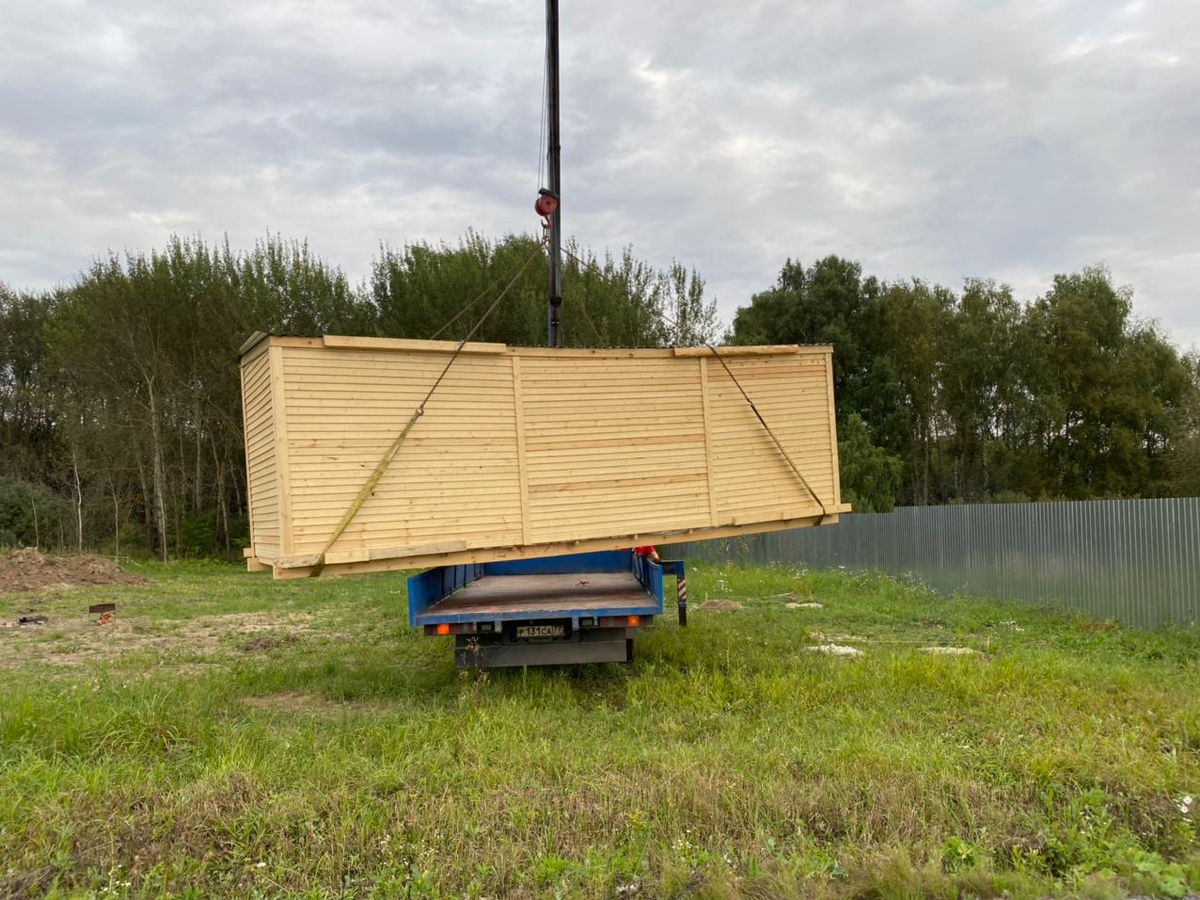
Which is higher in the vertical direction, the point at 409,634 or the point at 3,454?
the point at 3,454

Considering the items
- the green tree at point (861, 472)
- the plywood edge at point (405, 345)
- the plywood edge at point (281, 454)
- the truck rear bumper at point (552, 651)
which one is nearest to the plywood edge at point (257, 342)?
the plywood edge at point (281, 454)

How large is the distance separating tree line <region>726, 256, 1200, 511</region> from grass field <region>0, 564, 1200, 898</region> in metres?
27.6

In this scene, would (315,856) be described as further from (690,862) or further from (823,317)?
(823,317)

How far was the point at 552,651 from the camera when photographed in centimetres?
739

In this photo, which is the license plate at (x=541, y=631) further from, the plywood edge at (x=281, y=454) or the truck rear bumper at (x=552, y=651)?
the plywood edge at (x=281, y=454)

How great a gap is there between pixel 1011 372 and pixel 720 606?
2780cm

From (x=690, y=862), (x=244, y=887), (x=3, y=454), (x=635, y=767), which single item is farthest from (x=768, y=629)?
(x=3, y=454)

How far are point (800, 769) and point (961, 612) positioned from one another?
875 cm

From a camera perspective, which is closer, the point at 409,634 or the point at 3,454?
the point at 409,634

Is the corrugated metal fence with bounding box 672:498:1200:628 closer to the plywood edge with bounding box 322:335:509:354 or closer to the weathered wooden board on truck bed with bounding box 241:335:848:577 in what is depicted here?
the weathered wooden board on truck bed with bounding box 241:335:848:577

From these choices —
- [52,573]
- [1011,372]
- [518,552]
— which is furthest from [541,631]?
[1011,372]

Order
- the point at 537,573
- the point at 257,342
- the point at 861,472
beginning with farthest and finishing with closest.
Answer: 1. the point at 861,472
2. the point at 537,573
3. the point at 257,342

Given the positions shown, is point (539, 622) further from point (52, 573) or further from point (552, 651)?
point (52, 573)

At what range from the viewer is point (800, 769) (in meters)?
4.88
